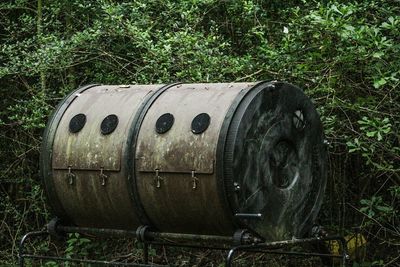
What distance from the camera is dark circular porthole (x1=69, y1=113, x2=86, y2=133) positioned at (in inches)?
223

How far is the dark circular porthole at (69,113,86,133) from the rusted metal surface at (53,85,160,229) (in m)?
0.03

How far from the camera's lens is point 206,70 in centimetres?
683

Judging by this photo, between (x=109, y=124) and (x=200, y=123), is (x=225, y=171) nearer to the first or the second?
(x=200, y=123)

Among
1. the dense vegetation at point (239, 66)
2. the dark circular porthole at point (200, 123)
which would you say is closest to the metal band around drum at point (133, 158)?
the dark circular porthole at point (200, 123)

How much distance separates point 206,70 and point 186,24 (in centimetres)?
74

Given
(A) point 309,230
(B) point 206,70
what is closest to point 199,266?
(B) point 206,70

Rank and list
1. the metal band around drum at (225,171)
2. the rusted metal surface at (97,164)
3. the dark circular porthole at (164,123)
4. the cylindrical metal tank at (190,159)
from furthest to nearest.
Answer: the rusted metal surface at (97,164) → the dark circular porthole at (164,123) → the cylindrical metal tank at (190,159) → the metal band around drum at (225,171)

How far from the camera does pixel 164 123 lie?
17.1 feet

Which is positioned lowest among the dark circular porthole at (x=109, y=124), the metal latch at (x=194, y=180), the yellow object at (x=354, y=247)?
the yellow object at (x=354, y=247)

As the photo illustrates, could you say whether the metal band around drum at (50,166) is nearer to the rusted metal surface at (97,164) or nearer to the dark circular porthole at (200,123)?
the rusted metal surface at (97,164)

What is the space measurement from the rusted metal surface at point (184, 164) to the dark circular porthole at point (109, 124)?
0.89 feet

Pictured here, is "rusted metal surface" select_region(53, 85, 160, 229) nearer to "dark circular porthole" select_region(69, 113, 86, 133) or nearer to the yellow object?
"dark circular porthole" select_region(69, 113, 86, 133)

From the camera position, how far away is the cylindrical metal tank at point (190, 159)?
4.84 meters

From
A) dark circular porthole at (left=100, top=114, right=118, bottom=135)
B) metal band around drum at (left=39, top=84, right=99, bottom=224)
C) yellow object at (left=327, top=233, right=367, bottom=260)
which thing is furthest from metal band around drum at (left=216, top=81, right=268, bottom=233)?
yellow object at (left=327, top=233, right=367, bottom=260)
